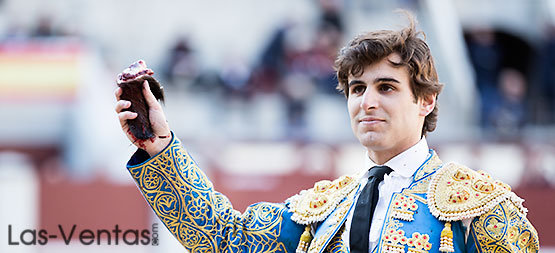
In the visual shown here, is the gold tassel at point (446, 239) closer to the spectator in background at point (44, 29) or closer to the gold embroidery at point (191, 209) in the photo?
the gold embroidery at point (191, 209)

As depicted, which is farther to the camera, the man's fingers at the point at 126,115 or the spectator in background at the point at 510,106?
the spectator in background at the point at 510,106

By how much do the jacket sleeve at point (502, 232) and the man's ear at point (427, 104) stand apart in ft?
1.06

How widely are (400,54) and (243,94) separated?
6726 millimetres

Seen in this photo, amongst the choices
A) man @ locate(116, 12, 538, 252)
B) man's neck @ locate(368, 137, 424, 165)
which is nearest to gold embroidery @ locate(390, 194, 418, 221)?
man @ locate(116, 12, 538, 252)

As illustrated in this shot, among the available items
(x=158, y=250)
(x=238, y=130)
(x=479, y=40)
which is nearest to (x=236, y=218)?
(x=158, y=250)

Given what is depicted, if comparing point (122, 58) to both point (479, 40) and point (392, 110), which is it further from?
point (392, 110)

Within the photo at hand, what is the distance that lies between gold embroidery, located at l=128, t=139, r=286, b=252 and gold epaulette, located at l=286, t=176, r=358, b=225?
0.09 m

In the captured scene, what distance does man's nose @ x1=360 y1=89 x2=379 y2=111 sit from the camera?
2025mm

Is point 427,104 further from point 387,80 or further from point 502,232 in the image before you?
point 502,232

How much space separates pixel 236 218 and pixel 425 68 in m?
0.64

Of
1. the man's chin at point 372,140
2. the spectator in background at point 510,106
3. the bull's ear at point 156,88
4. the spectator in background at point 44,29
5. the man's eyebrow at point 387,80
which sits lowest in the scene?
the man's chin at point 372,140

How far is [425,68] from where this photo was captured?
6.89 ft

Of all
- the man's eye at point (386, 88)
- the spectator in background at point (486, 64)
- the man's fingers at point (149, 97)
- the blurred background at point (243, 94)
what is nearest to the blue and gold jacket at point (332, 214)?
the man's fingers at point (149, 97)

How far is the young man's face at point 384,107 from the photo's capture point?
6.68 ft
